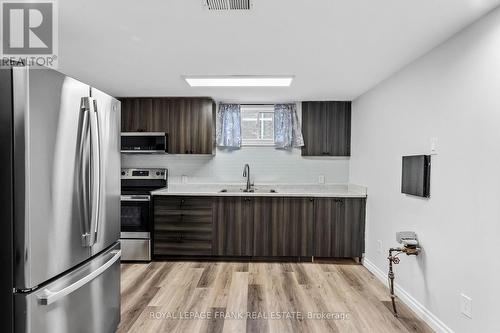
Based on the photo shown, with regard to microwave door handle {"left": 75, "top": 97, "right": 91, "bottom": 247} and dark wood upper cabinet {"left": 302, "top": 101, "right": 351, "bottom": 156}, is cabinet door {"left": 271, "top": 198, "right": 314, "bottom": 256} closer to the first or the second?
dark wood upper cabinet {"left": 302, "top": 101, "right": 351, "bottom": 156}

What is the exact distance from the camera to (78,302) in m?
1.55

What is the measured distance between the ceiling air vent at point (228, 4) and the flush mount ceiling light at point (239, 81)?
1308mm

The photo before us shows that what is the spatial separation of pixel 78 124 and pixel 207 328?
70.9 inches

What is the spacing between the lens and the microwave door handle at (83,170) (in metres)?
1.52

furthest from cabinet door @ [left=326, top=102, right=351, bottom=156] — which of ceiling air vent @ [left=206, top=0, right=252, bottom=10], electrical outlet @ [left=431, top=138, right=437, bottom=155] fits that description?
ceiling air vent @ [left=206, top=0, right=252, bottom=10]

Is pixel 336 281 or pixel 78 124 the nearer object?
pixel 78 124

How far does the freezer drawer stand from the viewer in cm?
125

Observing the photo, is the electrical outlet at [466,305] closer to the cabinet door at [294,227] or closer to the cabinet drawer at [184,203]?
the cabinet door at [294,227]

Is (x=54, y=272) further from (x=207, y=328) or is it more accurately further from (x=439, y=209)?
(x=439, y=209)

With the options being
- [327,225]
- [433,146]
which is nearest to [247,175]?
[327,225]

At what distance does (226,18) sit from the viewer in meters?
1.83

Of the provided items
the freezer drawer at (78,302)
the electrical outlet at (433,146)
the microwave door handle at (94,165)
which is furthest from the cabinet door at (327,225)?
the microwave door handle at (94,165)

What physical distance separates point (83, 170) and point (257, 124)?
3160mm

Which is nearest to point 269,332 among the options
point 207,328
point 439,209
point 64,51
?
point 207,328
